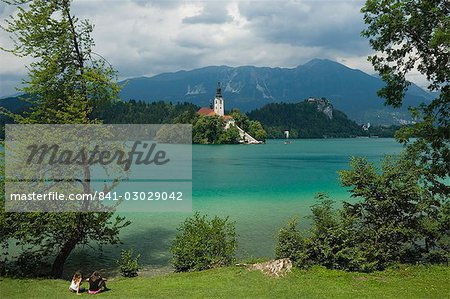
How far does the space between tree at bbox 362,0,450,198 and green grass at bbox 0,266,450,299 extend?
471 centimetres

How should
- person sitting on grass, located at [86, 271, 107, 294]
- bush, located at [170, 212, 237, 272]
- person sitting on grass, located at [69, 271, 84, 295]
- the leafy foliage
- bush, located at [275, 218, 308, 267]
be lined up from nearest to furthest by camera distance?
person sitting on grass, located at [69, 271, 84, 295]
person sitting on grass, located at [86, 271, 107, 294]
bush, located at [275, 218, 308, 267]
the leafy foliage
bush, located at [170, 212, 237, 272]

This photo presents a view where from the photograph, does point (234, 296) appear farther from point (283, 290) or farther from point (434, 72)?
point (434, 72)

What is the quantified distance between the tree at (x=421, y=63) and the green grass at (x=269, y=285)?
4.71m

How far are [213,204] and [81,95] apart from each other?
21.3 metres

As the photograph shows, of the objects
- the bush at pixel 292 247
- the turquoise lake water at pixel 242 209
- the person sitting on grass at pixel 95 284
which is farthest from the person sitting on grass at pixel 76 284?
the bush at pixel 292 247

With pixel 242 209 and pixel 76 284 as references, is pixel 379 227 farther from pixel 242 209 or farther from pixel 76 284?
pixel 242 209

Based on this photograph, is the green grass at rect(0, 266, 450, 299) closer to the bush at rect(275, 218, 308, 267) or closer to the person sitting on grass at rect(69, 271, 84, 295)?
the person sitting on grass at rect(69, 271, 84, 295)

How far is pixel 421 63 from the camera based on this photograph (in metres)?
16.1

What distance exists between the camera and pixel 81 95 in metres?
18.2

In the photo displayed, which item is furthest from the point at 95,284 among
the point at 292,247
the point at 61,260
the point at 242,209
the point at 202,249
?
the point at 242,209

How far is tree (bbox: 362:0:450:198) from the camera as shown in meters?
14.8

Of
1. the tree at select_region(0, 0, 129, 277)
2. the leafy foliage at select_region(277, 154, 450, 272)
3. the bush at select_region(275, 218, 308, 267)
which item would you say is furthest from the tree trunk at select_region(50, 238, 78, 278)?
the leafy foliage at select_region(277, 154, 450, 272)

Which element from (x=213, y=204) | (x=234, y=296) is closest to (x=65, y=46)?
(x=234, y=296)

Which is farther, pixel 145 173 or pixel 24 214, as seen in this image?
pixel 145 173
